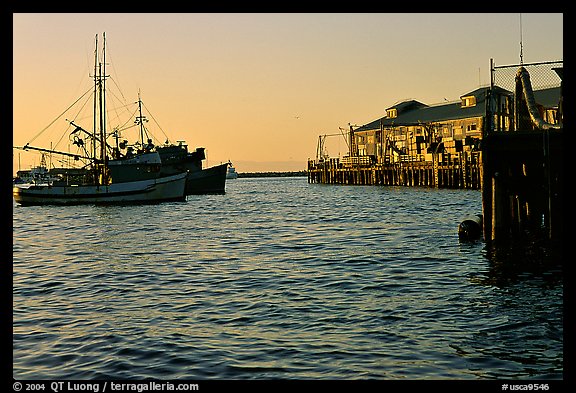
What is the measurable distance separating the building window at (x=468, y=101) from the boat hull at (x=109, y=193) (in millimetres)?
50873

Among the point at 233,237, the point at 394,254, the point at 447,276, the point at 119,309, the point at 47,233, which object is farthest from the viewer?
the point at 47,233

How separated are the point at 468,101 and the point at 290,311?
95.1 metres

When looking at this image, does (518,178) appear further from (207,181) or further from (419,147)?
(419,147)

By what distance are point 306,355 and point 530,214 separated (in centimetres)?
2128

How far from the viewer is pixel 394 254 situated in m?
25.2

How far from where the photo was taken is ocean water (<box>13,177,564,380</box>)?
10828mm

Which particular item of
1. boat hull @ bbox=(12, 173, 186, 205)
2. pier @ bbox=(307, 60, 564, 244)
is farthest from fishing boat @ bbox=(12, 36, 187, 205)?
pier @ bbox=(307, 60, 564, 244)

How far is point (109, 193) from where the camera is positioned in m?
65.3

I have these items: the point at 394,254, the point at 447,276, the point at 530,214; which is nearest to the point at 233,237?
the point at 394,254

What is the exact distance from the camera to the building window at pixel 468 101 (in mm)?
103831

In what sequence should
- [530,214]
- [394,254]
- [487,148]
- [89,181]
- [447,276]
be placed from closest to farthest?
[447,276] → [487,148] → [394,254] → [530,214] → [89,181]

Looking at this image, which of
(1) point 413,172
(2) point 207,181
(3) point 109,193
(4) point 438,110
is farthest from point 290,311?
(4) point 438,110

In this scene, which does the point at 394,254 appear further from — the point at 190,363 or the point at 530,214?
the point at 190,363
